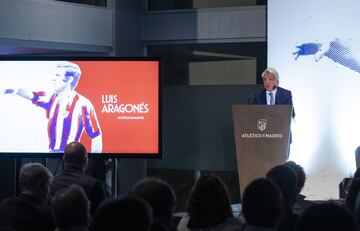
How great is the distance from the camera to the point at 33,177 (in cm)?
412

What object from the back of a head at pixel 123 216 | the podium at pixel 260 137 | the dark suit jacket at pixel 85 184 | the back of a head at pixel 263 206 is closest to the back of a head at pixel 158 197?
the back of a head at pixel 263 206

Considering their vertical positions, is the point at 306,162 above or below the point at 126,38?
below

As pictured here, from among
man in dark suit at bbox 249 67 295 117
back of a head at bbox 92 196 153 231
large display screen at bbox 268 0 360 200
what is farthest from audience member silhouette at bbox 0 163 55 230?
large display screen at bbox 268 0 360 200

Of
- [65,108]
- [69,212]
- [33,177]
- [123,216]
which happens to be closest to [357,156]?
[65,108]

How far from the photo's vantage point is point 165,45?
30.9 feet

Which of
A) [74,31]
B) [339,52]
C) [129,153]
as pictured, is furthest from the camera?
[74,31]

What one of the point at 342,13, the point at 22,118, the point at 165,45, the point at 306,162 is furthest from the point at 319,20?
the point at 22,118

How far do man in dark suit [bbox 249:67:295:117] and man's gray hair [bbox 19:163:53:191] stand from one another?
3.01 metres

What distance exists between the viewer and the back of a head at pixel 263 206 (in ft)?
10.3

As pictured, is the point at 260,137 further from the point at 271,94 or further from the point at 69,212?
the point at 69,212

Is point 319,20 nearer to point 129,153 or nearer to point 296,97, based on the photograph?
point 296,97

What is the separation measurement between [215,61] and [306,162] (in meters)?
1.97

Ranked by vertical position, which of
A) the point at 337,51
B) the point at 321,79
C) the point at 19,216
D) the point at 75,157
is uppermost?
the point at 337,51

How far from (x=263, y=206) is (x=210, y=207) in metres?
0.49
